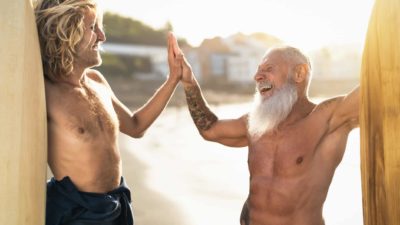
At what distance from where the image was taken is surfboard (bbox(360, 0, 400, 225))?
2.13 m

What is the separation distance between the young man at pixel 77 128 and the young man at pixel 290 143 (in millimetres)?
764

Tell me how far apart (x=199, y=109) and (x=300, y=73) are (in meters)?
0.66

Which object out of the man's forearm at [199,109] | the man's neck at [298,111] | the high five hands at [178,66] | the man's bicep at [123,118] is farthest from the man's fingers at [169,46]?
the man's neck at [298,111]

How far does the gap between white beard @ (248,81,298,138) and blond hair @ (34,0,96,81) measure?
102cm

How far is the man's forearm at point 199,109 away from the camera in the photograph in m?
3.20

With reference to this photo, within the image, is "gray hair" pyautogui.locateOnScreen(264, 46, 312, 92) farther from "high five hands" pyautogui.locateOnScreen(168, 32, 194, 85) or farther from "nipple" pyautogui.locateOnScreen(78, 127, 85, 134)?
"nipple" pyautogui.locateOnScreen(78, 127, 85, 134)

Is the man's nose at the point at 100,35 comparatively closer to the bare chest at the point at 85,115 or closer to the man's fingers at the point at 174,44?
the bare chest at the point at 85,115

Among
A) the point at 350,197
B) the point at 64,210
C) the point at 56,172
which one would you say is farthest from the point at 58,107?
the point at 350,197

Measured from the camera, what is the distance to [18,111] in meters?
2.20

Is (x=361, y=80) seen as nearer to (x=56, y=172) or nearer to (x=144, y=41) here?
(x=56, y=172)

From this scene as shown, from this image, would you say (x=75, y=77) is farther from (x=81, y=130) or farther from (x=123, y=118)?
(x=123, y=118)

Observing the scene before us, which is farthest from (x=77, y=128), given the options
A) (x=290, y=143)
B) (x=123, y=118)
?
(x=290, y=143)

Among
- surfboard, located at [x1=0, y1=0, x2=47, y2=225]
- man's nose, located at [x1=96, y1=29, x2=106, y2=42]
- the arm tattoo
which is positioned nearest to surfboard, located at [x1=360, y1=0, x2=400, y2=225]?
the arm tattoo

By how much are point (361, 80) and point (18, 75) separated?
4.66 feet
